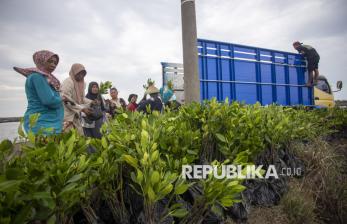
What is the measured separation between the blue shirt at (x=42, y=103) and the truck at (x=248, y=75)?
3.68 m

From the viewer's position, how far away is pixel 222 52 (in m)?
6.29

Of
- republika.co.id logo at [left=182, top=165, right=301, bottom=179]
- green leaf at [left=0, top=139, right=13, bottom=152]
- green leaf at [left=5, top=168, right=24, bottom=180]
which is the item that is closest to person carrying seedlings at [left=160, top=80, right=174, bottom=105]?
republika.co.id logo at [left=182, top=165, right=301, bottom=179]

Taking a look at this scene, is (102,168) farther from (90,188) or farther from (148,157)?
(148,157)

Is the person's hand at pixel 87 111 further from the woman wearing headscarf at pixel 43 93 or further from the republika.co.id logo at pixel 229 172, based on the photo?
the republika.co.id logo at pixel 229 172

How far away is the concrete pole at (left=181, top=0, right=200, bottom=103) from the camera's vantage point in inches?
133

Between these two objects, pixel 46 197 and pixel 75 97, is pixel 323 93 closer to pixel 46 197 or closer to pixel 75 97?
pixel 75 97

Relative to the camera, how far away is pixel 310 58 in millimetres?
7961

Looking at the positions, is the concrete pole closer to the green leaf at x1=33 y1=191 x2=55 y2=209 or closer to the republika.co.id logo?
the republika.co.id logo

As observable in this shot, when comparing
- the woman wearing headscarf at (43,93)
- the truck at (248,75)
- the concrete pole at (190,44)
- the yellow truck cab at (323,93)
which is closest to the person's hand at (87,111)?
the woman wearing headscarf at (43,93)

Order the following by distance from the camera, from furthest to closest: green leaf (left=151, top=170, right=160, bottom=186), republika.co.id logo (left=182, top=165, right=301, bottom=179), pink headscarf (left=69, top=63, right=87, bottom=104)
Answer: pink headscarf (left=69, top=63, right=87, bottom=104) < republika.co.id logo (left=182, top=165, right=301, bottom=179) < green leaf (left=151, top=170, right=160, bottom=186)

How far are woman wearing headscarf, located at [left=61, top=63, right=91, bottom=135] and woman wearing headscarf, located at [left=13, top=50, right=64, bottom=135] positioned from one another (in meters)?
0.47

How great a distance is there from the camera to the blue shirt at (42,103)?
9.14 ft

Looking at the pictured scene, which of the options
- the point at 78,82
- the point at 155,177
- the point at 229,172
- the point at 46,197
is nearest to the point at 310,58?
the point at 78,82

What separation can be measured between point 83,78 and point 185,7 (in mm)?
2014
